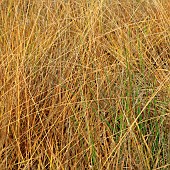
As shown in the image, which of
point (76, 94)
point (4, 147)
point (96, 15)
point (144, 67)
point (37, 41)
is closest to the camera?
point (4, 147)

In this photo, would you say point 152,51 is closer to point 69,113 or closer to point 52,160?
point 69,113

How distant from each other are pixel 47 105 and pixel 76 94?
4.8 inches

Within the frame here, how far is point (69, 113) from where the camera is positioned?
1.45m

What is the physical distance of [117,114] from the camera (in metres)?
1.44

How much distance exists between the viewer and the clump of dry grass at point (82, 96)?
1298 millimetres

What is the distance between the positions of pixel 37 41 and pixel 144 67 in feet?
1.51

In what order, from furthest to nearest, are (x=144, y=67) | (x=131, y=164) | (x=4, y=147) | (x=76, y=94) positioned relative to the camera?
(x=144, y=67) < (x=76, y=94) < (x=4, y=147) < (x=131, y=164)

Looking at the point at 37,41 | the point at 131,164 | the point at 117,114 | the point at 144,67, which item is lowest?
the point at 131,164

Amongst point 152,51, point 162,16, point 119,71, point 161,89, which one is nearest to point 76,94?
point 119,71

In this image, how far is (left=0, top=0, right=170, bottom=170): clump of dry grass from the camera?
130cm

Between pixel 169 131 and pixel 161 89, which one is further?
pixel 161 89

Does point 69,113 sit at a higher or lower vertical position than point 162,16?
lower

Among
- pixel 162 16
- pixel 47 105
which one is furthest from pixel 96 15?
pixel 47 105

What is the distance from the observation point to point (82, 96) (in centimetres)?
Result: 138
